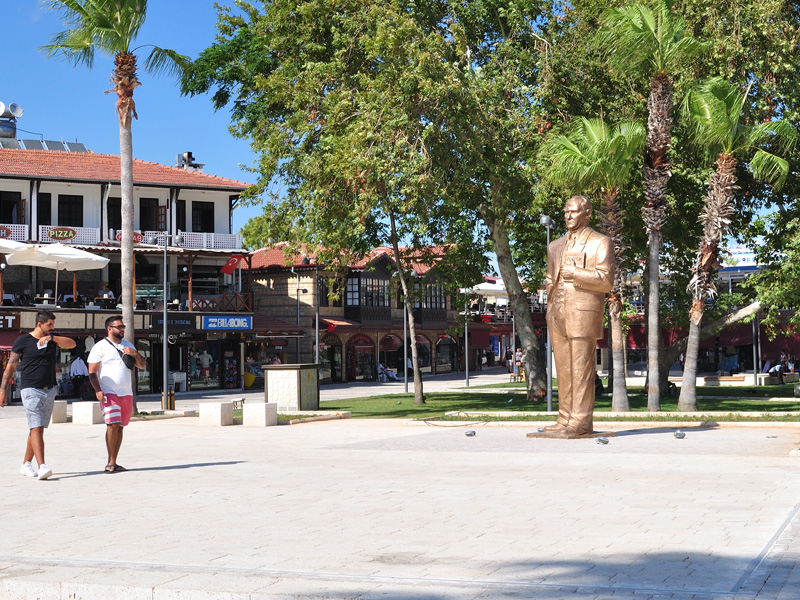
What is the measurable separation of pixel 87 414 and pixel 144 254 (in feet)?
78.6

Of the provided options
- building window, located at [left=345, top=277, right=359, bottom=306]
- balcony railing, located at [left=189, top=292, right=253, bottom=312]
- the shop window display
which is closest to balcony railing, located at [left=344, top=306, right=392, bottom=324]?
building window, located at [left=345, top=277, right=359, bottom=306]

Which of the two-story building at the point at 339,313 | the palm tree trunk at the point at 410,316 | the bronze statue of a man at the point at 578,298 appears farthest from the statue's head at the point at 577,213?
the two-story building at the point at 339,313

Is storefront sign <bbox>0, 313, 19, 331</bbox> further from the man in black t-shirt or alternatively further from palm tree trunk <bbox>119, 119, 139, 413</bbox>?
the man in black t-shirt

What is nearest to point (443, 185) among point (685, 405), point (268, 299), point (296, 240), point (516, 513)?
point (296, 240)

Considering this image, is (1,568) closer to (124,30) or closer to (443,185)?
(443,185)

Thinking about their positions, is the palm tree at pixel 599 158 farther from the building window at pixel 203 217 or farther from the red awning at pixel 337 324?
the red awning at pixel 337 324

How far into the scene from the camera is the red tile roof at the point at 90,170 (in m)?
43.5

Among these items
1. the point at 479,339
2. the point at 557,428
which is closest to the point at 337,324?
the point at 479,339

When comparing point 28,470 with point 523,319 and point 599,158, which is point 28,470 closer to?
point 599,158

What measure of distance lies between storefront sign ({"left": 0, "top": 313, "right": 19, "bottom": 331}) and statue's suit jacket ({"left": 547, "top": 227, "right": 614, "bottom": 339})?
2883 cm

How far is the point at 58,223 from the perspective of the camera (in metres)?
44.2

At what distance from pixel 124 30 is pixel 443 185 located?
923 cm

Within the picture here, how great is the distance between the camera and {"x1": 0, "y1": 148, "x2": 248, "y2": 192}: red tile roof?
43500 mm

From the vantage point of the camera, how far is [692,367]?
2302 centimetres
